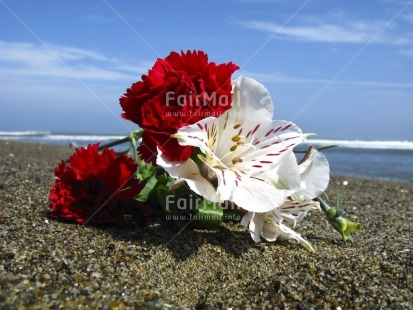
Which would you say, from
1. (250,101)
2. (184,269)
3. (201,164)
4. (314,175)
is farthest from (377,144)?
(184,269)

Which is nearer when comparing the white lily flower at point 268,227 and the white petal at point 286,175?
the white petal at point 286,175

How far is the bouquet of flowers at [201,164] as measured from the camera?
2.09 meters

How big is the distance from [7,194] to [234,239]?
178cm

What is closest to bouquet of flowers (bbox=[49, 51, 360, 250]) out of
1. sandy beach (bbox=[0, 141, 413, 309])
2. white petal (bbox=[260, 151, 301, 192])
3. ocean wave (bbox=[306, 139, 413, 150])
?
white petal (bbox=[260, 151, 301, 192])

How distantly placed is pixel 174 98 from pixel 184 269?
2.66 ft

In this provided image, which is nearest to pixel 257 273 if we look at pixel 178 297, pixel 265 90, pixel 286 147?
pixel 178 297

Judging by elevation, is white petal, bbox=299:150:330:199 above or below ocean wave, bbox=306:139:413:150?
above

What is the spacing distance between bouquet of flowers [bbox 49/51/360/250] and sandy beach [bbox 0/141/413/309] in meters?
0.12

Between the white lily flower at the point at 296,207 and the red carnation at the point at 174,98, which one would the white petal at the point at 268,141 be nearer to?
the white lily flower at the point at 296,207

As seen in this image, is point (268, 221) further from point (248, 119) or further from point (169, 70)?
point (169, 70)

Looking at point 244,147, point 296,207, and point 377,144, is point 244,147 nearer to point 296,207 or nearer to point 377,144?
point 296,207

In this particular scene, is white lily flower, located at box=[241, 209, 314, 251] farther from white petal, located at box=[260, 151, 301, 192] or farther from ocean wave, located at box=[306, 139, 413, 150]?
ocean wave, located at box=[306, 139, 413, 150]

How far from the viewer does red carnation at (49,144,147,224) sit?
2455mm

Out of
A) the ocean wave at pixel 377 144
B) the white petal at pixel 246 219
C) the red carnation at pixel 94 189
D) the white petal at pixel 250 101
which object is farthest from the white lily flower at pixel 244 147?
the ocean wave at pixel 377 144
